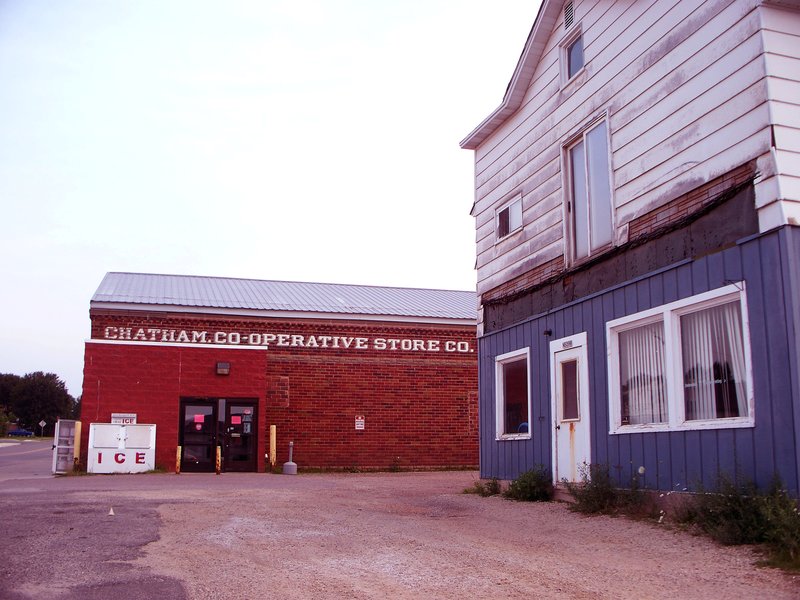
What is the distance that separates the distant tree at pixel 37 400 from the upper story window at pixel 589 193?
98583mm

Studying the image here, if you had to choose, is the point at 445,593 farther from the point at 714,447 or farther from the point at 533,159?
the point at 533,159

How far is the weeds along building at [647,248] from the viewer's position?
790 centimetres

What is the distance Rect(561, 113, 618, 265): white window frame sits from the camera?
11.0m

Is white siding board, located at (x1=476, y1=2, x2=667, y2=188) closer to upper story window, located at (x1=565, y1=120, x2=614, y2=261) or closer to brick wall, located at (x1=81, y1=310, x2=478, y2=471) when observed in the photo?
upper story window, located at (x1=565, y1=120, x2=614, y2=261)

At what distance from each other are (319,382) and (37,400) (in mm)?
84882

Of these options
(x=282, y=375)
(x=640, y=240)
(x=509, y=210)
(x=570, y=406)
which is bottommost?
(x=570, y=406)

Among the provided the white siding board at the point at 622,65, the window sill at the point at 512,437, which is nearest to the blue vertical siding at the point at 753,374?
the window sill at the point at 512,437

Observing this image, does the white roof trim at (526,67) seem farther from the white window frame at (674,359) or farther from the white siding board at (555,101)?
the white window frame at (674,359)

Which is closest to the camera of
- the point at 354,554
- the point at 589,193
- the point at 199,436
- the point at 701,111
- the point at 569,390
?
the point at 354,554

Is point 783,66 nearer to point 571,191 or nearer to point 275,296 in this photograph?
point 571,191

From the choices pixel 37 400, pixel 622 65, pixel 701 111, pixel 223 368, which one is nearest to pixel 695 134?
pixel 701 111

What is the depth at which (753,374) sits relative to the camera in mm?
7844

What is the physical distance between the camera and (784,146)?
790cm

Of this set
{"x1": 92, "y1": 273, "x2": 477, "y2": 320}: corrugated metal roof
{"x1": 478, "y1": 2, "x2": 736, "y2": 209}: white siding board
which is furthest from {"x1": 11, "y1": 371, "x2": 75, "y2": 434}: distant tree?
{"x1": 478, "y1": 2, "x2": 736, "y2": 209}: white siding board
